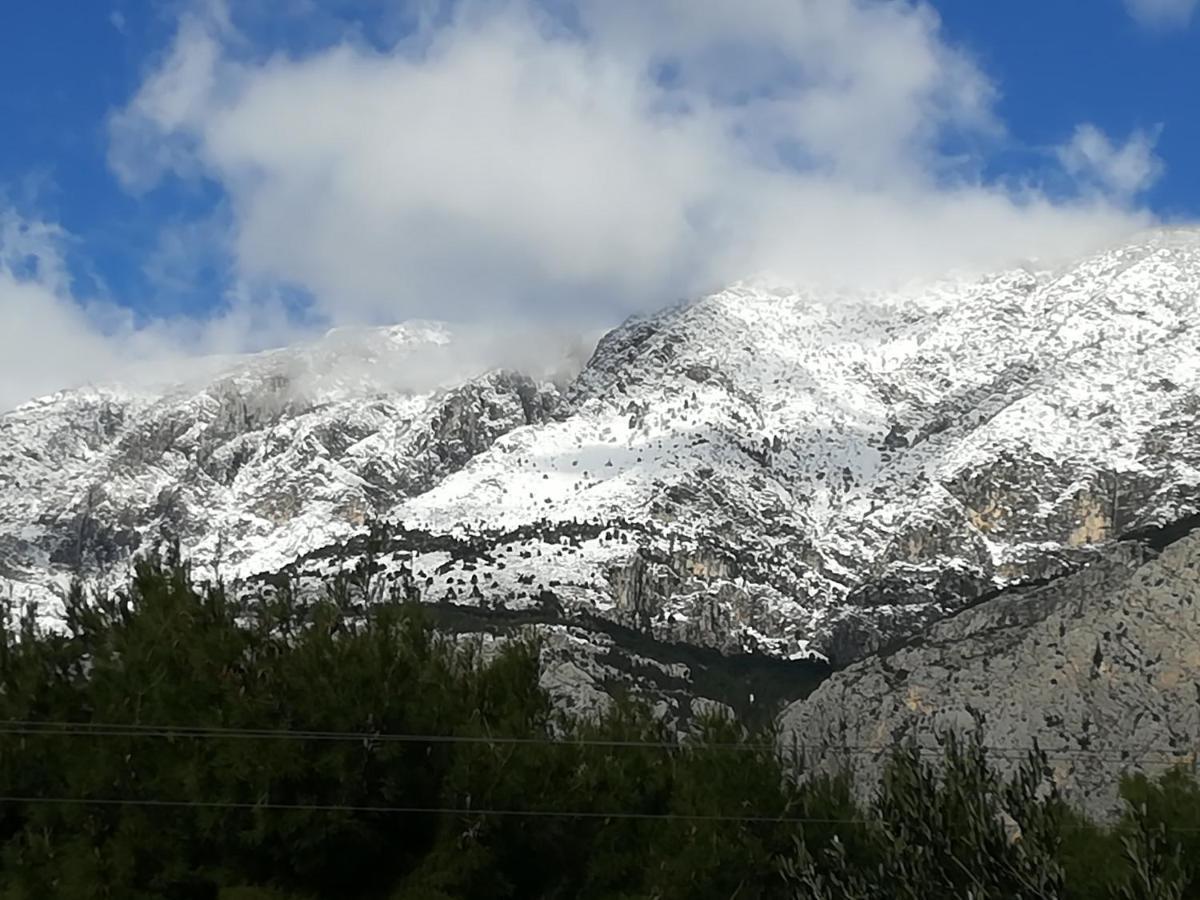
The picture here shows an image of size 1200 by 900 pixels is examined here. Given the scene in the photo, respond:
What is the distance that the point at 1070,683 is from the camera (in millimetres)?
97125

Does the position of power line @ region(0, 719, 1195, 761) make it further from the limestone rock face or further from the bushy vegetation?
the limestone rock face

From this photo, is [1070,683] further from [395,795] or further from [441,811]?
[395,795]

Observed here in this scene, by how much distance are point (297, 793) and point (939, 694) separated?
272ft

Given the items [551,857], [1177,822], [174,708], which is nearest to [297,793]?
[174,708]

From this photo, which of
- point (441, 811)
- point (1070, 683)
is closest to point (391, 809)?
point (441, 811)

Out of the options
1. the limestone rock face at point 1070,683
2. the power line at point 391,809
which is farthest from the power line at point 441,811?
the limestone rock face at point 1070,683

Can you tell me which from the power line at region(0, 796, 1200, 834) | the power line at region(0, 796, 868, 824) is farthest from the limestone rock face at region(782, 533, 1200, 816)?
the power line at region(0, 796, 868, 824)

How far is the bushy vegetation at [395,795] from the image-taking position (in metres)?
24.1

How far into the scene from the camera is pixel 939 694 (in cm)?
10138

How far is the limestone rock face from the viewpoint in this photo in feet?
294

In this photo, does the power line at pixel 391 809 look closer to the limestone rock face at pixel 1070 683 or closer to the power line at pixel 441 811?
the power line at pixel 441 811

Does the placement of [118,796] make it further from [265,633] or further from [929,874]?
[929,874]

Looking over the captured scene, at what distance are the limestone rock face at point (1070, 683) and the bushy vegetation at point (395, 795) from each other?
58341 mm

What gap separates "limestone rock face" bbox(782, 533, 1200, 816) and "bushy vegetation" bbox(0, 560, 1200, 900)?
58341 mm
